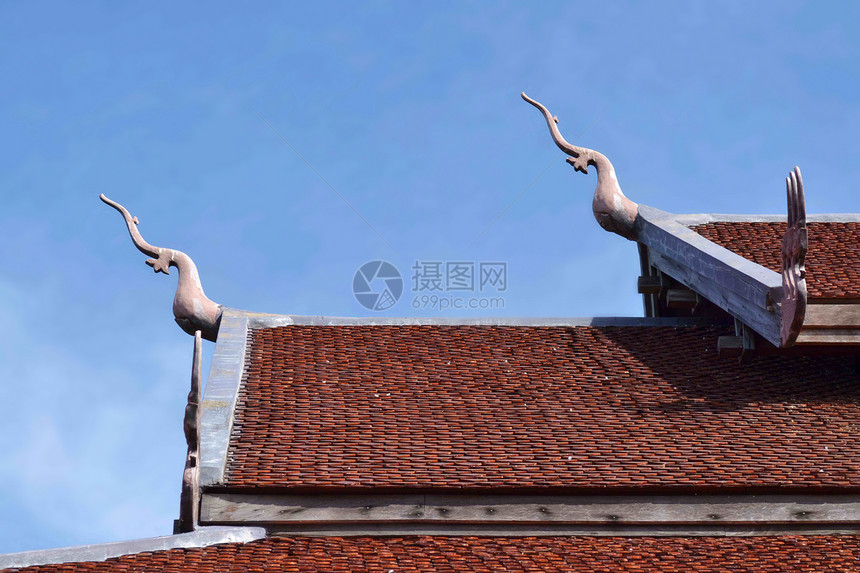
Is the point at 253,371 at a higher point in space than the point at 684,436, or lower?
higher

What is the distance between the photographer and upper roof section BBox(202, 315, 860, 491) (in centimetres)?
1180

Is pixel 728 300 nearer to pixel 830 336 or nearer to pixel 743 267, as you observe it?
pixel 743 267

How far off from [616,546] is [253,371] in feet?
16.6

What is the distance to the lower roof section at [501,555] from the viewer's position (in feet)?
33.7

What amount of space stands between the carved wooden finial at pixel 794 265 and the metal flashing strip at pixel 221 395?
234 inches

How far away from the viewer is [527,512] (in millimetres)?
11531

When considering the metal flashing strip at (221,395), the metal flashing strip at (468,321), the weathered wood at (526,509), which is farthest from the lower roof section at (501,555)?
the metal flashing strip at (468,321)

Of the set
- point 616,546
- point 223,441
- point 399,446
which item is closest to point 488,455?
point 399,446

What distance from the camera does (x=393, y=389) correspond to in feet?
44.8

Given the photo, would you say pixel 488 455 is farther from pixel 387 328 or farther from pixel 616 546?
pixel 387 328

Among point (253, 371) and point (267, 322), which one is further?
point (267, 322)

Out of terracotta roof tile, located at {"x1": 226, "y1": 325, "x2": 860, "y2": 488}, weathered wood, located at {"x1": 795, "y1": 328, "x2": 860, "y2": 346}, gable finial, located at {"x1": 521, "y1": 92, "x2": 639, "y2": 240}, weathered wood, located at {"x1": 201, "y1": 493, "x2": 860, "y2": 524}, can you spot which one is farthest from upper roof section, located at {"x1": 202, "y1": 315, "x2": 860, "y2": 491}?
gable finial, located at {"x1": 521, "y1": 92, "x2": 639, "y2": 240}

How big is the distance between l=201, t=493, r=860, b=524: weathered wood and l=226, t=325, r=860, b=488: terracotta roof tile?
0.15 meters

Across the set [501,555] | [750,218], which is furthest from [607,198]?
[501,555]
